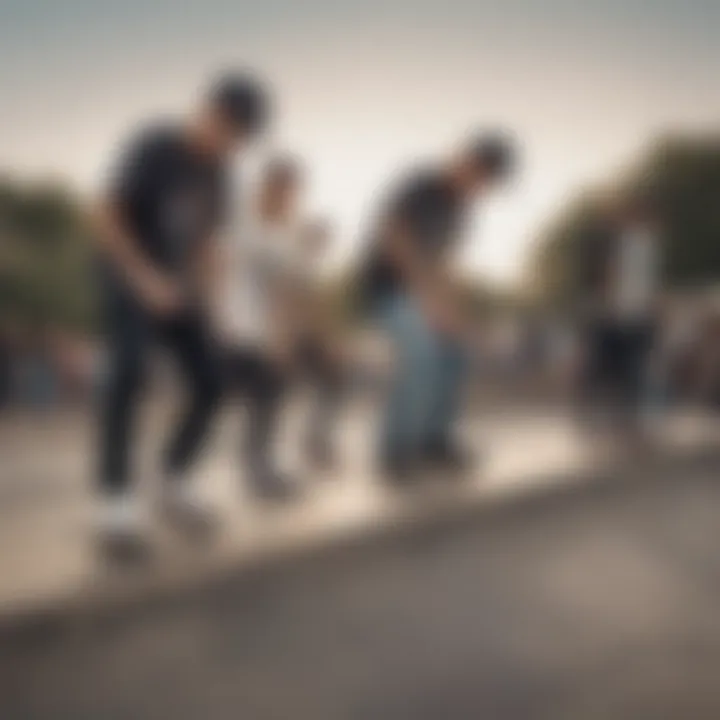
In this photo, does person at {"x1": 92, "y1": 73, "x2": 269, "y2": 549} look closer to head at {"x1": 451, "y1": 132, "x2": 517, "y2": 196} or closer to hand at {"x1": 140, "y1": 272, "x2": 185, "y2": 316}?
hand at {"x1": 140, "y1": 272, "x2": 185, "y2": 316}

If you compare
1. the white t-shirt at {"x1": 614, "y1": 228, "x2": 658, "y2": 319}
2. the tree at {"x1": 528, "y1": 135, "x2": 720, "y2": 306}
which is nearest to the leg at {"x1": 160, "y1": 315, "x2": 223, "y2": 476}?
the tree at {"x1": 528, "y1": 135, "x2": 720, "y2": 306}

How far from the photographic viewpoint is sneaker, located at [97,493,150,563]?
4.03ft

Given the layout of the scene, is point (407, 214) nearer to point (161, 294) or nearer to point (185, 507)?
point (161, 294)

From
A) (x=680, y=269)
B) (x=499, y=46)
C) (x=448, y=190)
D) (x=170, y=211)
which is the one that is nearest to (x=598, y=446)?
(x=680, y=269)

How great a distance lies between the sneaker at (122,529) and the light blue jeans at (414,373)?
0.33 metres

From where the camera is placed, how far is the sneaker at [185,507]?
1.22m

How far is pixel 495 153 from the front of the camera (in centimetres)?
135

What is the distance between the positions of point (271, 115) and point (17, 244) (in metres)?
0.34

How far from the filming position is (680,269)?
1433mm

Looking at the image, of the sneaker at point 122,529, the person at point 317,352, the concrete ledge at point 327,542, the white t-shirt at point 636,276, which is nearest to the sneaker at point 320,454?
the person at point 317,352

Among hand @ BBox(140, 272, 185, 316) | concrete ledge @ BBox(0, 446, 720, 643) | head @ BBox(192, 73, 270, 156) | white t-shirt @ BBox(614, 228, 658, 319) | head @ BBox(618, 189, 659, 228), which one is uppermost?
head @ BBox(192, 73, 270, 156)

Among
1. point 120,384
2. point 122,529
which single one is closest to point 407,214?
point 120,384

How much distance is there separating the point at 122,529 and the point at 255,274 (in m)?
0.35

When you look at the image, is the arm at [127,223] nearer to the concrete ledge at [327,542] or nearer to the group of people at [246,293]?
the group of people at [246,293]
